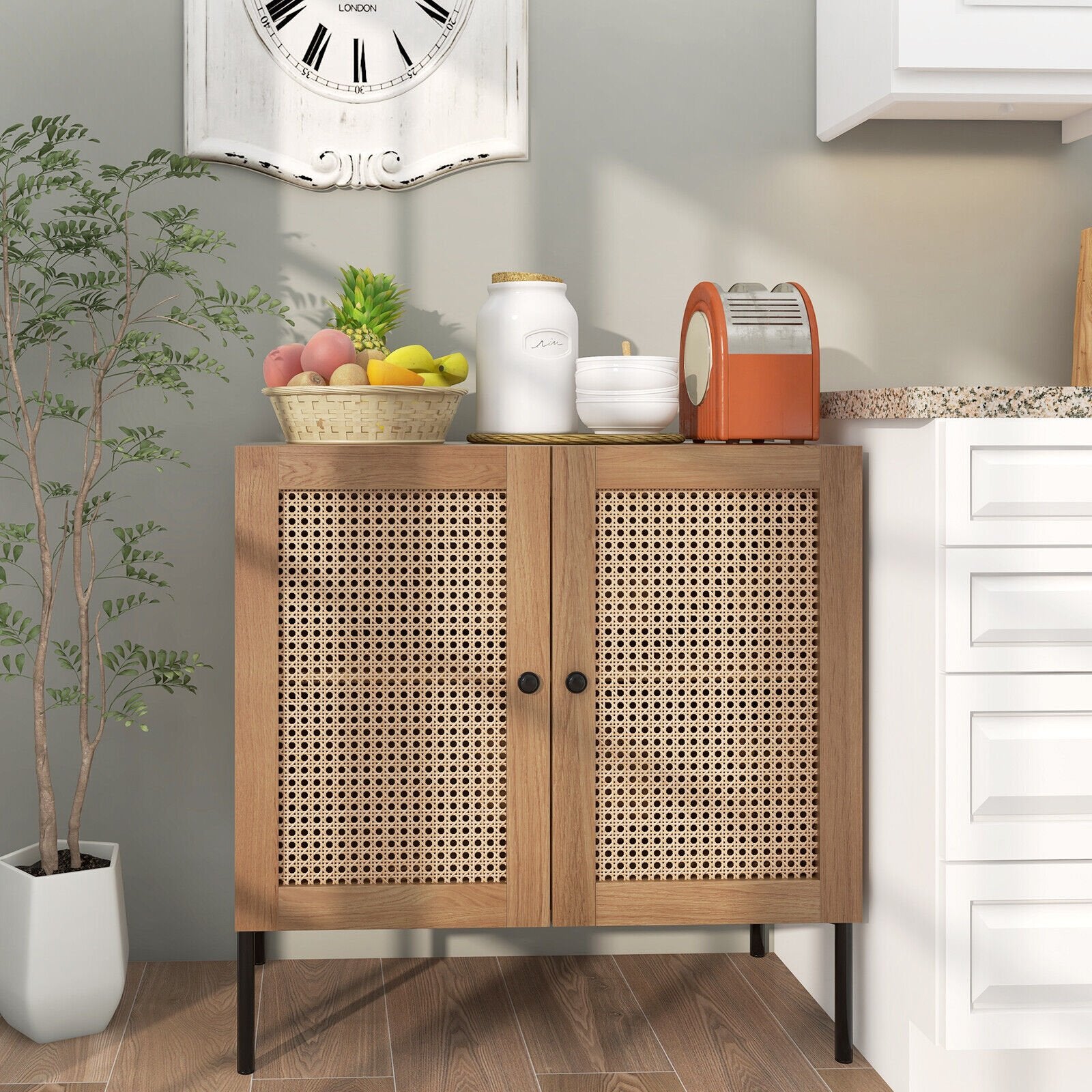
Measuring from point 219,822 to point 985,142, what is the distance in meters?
2.01

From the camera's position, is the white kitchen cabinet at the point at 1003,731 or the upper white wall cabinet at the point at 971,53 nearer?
the white kitchen cabinet at the point at 1003,731

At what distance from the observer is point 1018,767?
5.26 feet

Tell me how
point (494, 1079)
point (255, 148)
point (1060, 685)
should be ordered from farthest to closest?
point (255, 148), point (494, 1079), point (1060, 685)

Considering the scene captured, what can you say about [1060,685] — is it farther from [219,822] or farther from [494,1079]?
[219,822]

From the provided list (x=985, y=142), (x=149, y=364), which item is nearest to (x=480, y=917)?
(x=149, y=364)

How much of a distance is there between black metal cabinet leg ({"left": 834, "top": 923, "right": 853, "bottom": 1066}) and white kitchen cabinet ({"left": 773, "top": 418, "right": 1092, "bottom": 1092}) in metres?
0.17

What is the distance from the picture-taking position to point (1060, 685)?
63.4 inches

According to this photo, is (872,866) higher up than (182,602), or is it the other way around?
(182,602)

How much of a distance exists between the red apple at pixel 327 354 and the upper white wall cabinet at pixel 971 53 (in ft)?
3.30

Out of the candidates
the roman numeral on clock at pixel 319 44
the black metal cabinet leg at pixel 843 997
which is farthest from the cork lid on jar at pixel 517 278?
the black metal cabinet leg at pixel 843 997

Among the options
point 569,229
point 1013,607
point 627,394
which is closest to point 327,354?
point 627,394

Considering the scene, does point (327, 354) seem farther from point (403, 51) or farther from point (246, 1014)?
point (246, 1014)

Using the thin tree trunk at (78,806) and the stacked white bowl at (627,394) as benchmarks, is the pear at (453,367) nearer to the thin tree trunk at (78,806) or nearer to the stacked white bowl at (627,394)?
the stacked white bowl at (627,394)

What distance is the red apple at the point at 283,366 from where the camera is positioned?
1860 mm
